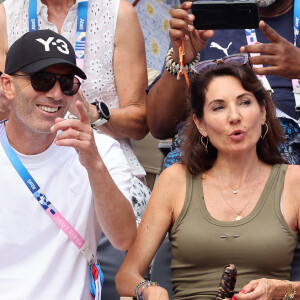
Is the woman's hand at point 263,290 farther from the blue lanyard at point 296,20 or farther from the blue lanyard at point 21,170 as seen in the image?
the blue lanyard at point 296,20

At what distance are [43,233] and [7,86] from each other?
25.4 inches

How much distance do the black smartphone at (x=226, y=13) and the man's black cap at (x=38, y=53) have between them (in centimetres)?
66

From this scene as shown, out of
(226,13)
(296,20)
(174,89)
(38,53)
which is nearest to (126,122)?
(174,89)

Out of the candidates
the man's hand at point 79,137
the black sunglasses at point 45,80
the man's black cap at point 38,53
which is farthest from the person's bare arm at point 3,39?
the man's hand at point 79,137

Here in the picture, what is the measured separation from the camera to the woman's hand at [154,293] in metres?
2.90

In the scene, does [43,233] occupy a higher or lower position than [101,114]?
lower

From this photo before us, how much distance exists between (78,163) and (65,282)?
500 mm

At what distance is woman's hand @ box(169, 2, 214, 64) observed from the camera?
3.44m

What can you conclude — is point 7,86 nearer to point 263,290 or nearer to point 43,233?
point 43,233

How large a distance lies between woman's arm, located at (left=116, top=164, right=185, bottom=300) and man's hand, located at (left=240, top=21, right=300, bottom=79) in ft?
2.14

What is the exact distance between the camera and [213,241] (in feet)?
10.1

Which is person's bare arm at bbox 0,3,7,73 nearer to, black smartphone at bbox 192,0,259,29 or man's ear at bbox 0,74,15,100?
man's ear at bbox 0,74,15,100

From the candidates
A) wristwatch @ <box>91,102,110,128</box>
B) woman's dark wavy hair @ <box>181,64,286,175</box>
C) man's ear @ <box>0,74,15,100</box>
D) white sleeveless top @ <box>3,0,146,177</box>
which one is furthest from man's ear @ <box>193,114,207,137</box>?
man's ear @ <box>0,74,15,100</box>

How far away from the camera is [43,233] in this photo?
298 centimetres
